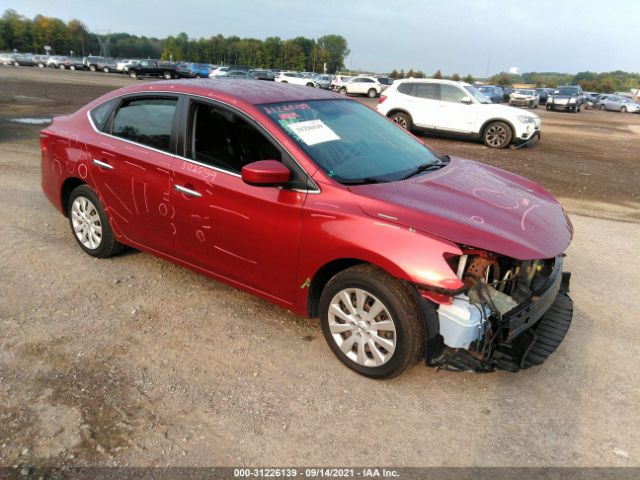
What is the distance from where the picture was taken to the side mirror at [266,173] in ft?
9.77

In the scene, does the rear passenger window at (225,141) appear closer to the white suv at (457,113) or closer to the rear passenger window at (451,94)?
the white suv at (457,113)

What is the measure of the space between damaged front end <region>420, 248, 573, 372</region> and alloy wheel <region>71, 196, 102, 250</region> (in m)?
3.23

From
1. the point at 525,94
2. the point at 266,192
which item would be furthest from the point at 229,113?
the point at 525,94

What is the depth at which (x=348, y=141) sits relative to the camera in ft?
11.8

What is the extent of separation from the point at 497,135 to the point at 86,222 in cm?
1174

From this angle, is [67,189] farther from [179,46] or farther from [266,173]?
[179,46]

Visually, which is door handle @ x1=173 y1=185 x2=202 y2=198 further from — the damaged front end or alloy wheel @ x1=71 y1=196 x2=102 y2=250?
the damaged front end

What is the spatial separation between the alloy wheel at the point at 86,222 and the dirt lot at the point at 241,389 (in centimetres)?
20

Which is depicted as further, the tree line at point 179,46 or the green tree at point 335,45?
the green tree at point 335,45

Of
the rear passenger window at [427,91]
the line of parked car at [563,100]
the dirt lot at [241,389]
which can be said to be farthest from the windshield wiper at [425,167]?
the line of parked car at [563,100]

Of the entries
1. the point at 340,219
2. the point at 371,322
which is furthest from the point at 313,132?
the point at 371,322

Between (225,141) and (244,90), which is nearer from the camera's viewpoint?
(225,141)

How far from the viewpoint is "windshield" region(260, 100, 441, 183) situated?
10.8 ft

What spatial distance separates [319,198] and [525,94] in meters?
38.7
